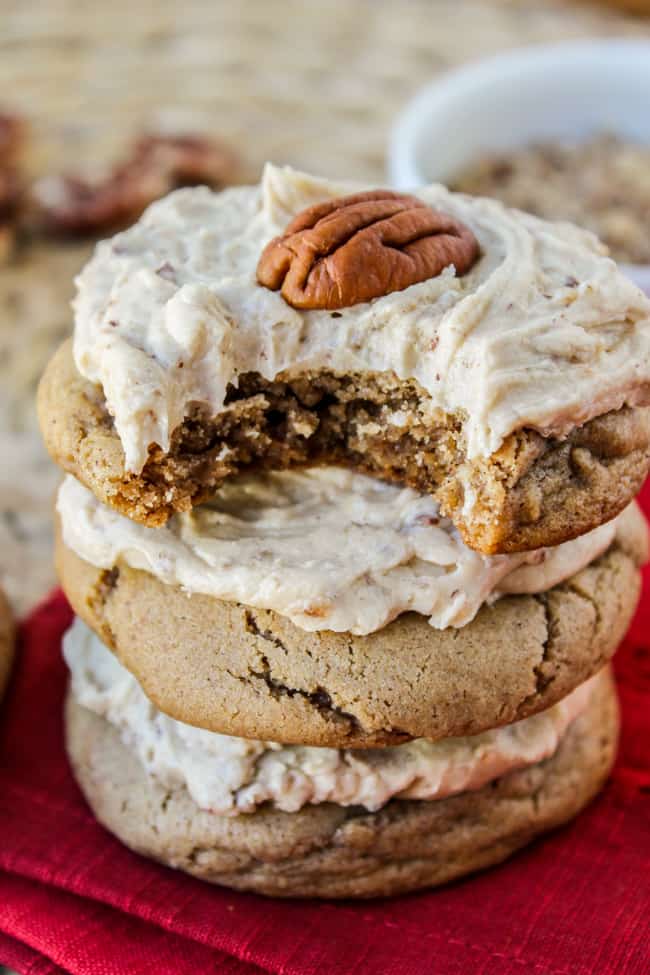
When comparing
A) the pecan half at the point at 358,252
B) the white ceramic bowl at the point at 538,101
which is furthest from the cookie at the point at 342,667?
the white ceramic bowl at the point at 538,101

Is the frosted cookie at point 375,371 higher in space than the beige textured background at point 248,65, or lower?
higher

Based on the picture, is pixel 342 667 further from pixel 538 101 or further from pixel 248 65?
pixel 248 65

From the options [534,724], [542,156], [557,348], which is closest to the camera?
[557,348]

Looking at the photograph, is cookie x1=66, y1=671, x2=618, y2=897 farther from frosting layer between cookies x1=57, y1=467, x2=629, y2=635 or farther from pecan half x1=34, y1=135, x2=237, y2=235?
pecan half x1=34, y1=135, x2=237, y2=235

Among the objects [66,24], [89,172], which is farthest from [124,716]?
[66,24]

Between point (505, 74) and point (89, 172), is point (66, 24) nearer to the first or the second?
point (89, 172)

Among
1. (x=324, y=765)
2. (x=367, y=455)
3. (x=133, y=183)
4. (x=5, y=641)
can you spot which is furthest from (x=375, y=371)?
(x=133, y=183)

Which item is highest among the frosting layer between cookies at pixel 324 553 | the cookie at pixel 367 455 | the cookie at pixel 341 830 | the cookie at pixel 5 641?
the cookie at pixel 367 455

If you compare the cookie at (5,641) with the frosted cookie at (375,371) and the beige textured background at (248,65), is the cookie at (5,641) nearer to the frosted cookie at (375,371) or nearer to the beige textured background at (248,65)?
the frosted cookie at (375,371)
